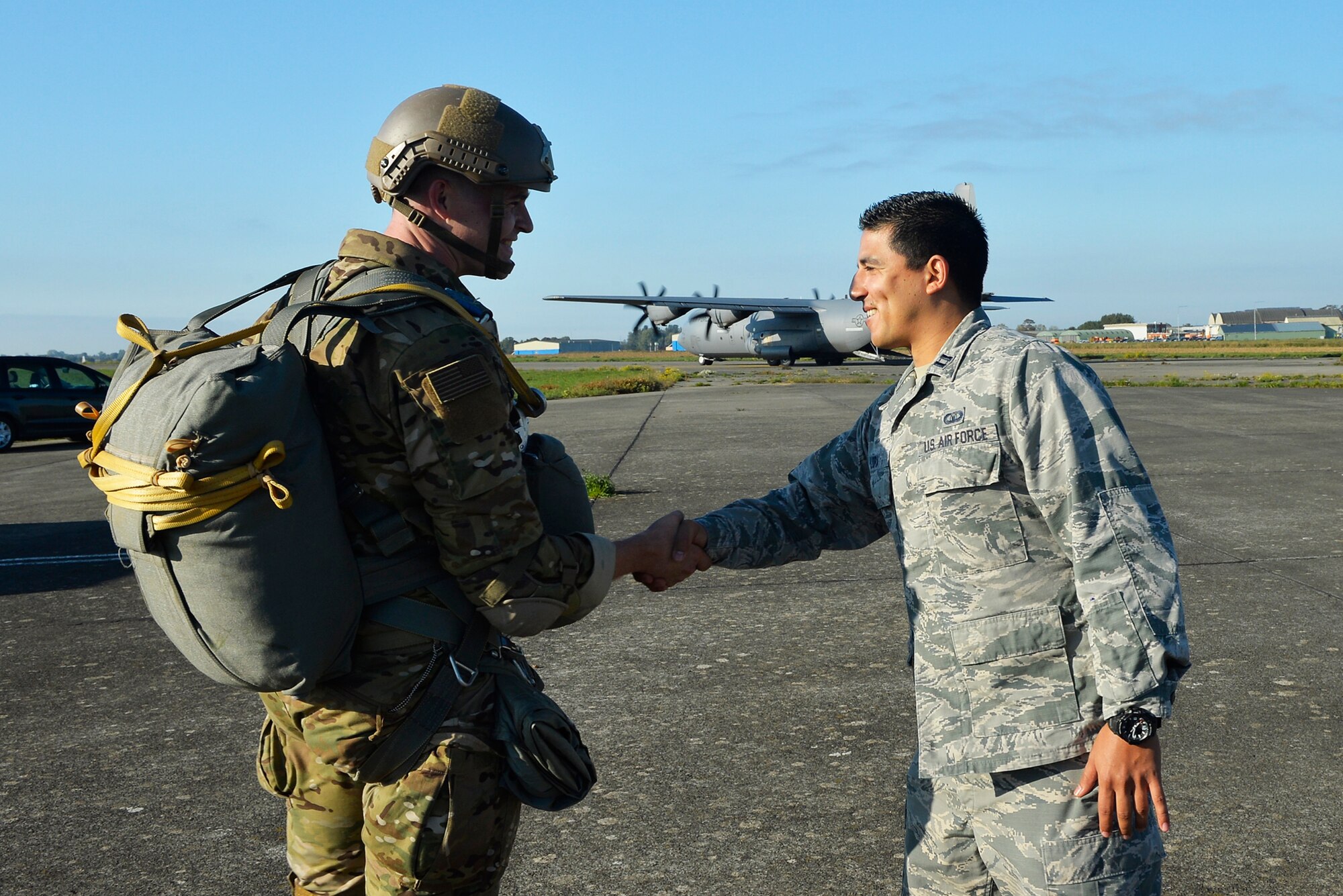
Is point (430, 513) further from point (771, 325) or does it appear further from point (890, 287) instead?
point (771, 325)

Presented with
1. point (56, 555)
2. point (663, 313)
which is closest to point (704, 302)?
point (663, 313)

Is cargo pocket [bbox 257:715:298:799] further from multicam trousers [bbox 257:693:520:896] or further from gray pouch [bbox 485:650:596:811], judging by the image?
gray pouch [bbox 485:650:596:811]

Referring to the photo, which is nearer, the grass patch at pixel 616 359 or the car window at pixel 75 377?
the car window at pixel 75 377

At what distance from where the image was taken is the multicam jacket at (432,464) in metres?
2.24

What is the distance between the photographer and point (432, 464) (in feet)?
7.44

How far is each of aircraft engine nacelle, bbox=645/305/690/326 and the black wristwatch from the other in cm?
5328

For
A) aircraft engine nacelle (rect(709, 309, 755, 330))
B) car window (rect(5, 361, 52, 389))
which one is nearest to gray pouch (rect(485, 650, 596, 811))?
car window (rect(5, 361, 52, 389))

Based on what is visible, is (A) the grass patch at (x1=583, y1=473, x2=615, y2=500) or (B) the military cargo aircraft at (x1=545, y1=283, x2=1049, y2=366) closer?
(A) the grass patch at (x1=583, y1=473, x2=615, y2=500)

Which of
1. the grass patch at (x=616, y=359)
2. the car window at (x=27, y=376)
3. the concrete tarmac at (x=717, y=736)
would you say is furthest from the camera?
the grass patch at (x=616, y=359)

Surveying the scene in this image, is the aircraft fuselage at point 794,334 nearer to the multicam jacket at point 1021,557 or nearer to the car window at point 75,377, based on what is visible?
the car window at point 75,377

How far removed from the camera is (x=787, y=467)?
13.3m

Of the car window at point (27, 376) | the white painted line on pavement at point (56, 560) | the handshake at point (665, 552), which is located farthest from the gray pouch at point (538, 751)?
the car window at point (27, 376)

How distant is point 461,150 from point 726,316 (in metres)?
54.7

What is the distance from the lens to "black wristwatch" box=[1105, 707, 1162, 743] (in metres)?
2.32
